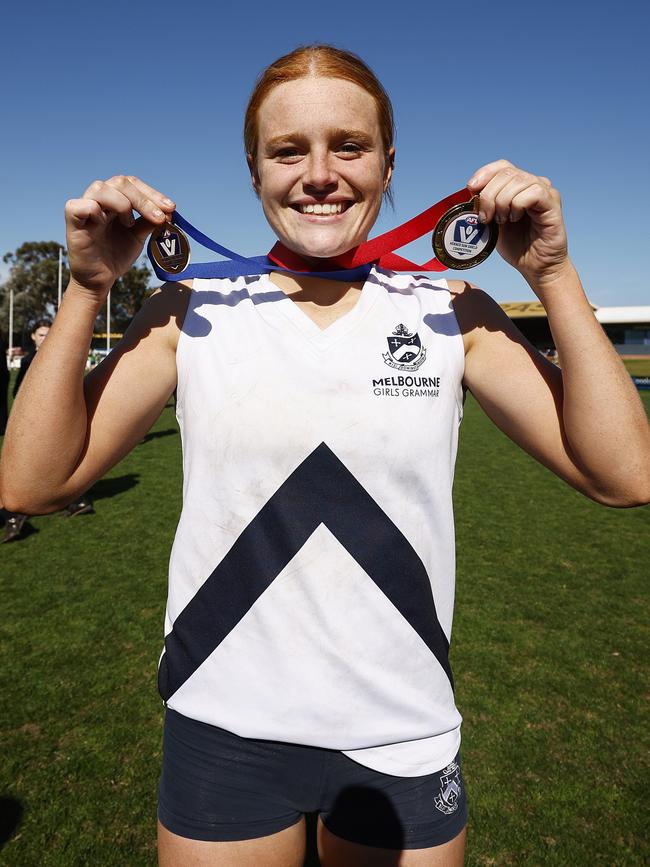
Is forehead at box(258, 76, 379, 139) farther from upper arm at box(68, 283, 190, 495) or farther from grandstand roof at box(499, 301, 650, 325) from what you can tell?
grandstand roof at box(499, 301, 650, 325)

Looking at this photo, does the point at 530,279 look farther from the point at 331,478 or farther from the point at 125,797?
the point at 125,797

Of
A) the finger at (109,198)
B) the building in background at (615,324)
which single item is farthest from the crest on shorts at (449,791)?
the building in background at (615,324)

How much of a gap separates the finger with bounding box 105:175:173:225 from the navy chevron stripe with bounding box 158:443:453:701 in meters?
0.61

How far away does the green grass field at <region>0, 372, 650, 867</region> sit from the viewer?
285 cm

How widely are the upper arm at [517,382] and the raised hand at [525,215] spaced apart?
0.15 m

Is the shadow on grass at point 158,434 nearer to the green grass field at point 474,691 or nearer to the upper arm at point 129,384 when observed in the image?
the green grass field at point 474,691

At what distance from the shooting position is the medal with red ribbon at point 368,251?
55.9 inches

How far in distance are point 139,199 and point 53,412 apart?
48 cm

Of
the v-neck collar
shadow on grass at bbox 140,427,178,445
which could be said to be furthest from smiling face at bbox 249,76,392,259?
shadow on grass at bbox 140,427,178,445

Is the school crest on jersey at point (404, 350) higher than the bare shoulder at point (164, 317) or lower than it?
lower

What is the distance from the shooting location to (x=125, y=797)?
9.86ft

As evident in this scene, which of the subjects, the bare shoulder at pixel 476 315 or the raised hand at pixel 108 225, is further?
the bare shoulder at pixel 476 315

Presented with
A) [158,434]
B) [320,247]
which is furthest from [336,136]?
[158,434]

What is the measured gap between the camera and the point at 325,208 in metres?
1.45
